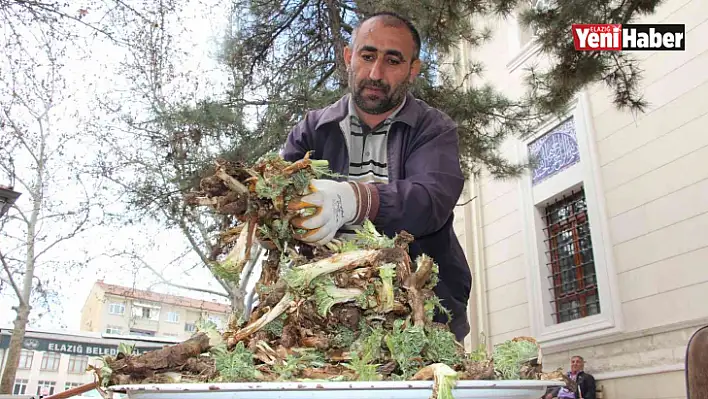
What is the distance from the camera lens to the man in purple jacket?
1.10 m

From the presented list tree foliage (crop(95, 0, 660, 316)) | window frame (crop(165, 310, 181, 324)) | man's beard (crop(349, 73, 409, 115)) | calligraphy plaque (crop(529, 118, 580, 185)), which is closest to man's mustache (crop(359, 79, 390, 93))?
man's beard (crop(349, 73, 409, 115))

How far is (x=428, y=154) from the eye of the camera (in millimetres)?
1155

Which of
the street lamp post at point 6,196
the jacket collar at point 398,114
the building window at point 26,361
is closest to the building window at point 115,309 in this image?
the building window at point 26,361

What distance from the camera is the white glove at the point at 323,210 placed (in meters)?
0.81

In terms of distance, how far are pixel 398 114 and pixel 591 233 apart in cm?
624

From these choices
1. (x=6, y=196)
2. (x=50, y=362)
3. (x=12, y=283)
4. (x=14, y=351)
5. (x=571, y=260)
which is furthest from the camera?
(x=50, y=362)

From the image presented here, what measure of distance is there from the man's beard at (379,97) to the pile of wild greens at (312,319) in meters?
0.44

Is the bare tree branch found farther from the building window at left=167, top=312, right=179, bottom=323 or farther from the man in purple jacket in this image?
the building window at left=167, top=312, right=179, bottom=323

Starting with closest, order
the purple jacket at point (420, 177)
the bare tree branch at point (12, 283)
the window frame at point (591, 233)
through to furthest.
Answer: the purple jacket at point (420, 177), the window frame at point (591, 233), the bare tree branch at point (12, 283)

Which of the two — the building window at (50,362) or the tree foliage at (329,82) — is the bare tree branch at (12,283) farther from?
the building window at (50,362)

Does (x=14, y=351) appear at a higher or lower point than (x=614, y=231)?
lower

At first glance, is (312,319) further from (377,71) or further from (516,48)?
(516,48)

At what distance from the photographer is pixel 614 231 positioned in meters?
6.52

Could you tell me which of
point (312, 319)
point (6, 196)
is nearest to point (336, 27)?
point (6, 196)
